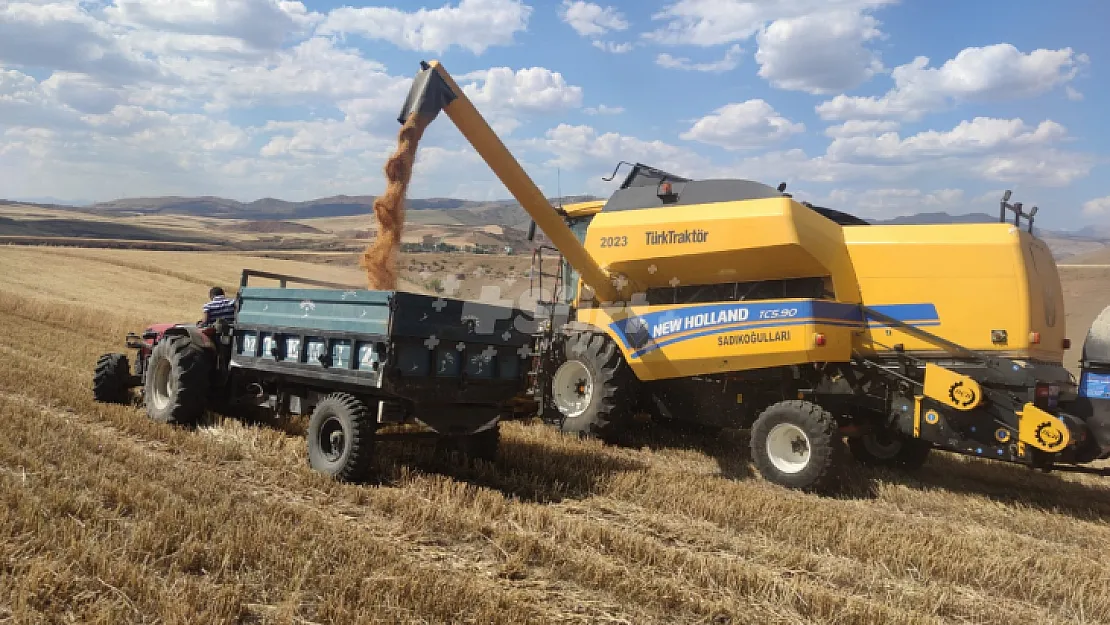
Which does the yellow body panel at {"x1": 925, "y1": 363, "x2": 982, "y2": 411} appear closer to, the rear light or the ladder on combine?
the rear light

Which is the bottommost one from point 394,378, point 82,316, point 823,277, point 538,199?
point 82,316

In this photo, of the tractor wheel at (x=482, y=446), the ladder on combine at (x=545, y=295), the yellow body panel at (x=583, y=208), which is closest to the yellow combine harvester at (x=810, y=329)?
the ladder on combine at (x=545, y=295)

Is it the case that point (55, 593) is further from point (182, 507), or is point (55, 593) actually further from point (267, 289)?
point (267, 289)

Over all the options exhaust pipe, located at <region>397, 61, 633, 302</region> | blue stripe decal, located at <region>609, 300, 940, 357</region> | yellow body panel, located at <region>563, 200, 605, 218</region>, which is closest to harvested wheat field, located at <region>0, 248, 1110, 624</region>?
blue stripe decal, located at <region>609, 300, 940, 357</region>

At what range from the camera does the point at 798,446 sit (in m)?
7.48

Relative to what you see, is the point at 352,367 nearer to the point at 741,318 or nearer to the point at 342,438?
the point at 342,438

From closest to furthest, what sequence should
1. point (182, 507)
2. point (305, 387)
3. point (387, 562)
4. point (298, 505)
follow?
point (387, 562)
point (182, 507)
point (298, 505)
point (305, 387)

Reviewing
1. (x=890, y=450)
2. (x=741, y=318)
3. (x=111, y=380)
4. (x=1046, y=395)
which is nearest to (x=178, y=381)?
(x=111, y=380)

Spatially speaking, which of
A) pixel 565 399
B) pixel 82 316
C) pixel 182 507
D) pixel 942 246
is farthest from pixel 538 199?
pixel 82 316

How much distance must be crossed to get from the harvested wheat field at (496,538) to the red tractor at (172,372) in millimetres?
277

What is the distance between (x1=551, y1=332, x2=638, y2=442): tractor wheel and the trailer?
118 centimetres

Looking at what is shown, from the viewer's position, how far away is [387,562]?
418 centimetres

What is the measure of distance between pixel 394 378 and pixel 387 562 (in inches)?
78.2

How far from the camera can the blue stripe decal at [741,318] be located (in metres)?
7.19
